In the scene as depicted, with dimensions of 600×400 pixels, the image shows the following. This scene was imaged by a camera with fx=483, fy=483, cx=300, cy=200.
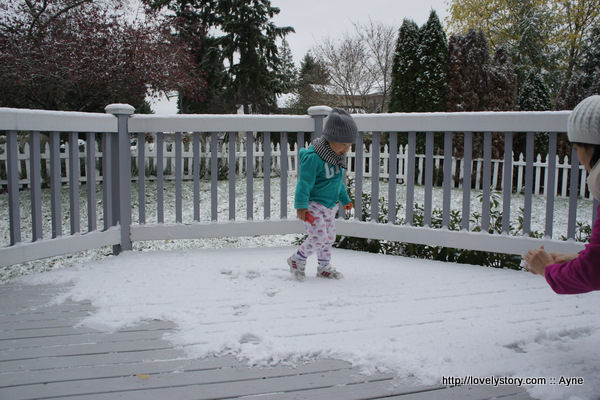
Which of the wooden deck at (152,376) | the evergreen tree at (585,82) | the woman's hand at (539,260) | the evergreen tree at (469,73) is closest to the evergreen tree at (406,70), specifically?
the evergreen tree at (469,73)

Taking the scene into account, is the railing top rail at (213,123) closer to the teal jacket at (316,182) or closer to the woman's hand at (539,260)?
the teal jacket at (316,182)

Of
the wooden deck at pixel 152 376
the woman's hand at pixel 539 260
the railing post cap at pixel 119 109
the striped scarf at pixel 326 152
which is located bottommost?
the wooden deck at pixel 152 376

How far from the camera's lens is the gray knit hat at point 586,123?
176cm

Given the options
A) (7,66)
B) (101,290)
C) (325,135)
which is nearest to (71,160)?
(101,290)

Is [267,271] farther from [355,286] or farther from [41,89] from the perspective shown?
[41,89]

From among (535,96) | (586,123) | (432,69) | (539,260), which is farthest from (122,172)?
(535,96)

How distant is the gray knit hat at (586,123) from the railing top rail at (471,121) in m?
1.86

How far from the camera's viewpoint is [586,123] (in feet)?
5.84

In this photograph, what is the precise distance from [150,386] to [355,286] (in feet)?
5.56

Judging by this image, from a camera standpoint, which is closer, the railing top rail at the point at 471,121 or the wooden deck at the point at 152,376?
the wooden deck at the point at 152,376

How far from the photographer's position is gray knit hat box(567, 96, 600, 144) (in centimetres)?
176

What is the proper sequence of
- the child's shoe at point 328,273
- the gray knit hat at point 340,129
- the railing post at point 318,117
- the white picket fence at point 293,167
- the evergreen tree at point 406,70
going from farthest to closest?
the evergreen tree at point 406,70, the white picket fence at point 293,167, the railing post at point 318,117, the child's shoe at point 328,273, the gray knit hat at point 340,129

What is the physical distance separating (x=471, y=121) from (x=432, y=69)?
401 inches

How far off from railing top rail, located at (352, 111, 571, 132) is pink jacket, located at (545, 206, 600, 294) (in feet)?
6.74
